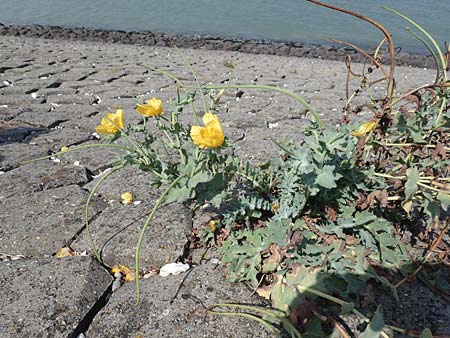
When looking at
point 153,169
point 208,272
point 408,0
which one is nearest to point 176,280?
point 208,272

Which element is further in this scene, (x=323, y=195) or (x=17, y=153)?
(x=17, y=153)

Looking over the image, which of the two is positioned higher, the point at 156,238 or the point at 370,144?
the point at 370,144

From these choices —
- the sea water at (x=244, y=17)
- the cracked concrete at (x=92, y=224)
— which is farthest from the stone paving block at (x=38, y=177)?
the sea water at (x=244, y=17)

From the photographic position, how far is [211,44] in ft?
31.0

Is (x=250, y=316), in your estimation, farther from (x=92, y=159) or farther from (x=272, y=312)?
(x=92, y=159)

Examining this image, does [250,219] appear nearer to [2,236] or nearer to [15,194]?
[2,236]

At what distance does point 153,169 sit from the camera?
120cm

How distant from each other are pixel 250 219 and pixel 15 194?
1018 mm

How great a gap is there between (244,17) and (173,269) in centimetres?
1336

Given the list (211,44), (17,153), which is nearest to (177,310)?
(17,153)

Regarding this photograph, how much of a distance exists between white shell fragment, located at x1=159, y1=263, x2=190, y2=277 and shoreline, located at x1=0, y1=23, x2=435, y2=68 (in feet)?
25.5

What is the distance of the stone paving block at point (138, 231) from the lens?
53.0 inches

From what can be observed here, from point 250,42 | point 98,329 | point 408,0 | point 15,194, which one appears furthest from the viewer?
point 408,0

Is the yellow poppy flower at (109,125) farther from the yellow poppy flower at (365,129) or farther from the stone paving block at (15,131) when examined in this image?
the stone paving block at (15,131)
